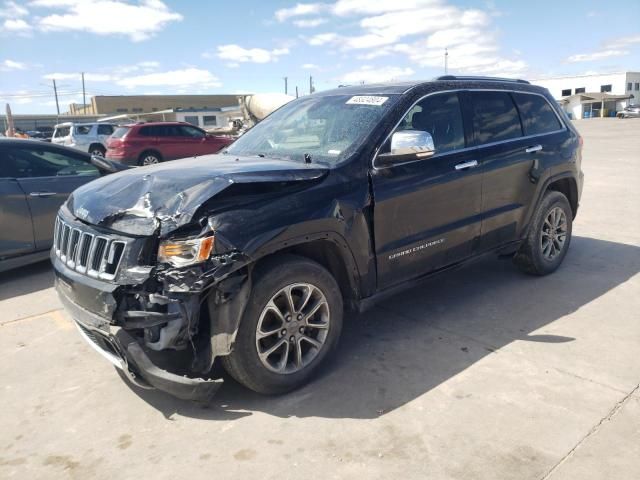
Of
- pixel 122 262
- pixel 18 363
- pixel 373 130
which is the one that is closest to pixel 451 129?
pixel 373 130

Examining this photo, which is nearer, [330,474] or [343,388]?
[330,474]

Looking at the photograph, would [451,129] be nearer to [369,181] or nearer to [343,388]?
[369,181]

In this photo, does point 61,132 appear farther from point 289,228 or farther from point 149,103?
point 149,103

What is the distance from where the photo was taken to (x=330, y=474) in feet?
8.38

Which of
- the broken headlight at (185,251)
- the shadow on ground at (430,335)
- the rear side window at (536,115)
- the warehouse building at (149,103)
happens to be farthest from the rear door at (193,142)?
the warehouse building at (149,103)

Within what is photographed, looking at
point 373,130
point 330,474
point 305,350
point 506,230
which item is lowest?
point 330,474

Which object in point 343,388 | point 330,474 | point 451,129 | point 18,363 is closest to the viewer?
point 330,474

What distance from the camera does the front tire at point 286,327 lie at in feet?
9.80

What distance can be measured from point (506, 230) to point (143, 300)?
10.8 ft

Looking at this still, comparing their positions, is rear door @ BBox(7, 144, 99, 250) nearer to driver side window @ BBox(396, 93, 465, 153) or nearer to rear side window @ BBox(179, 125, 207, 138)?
driver side window @ BBox(396, 93, 465, 153)

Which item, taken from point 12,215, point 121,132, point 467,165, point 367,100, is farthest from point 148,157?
point 467,165

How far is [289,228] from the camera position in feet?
9.98

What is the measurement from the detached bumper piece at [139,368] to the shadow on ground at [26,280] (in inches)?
118

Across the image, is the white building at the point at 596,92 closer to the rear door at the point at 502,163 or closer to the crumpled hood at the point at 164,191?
the rear door at the point at 502,163
